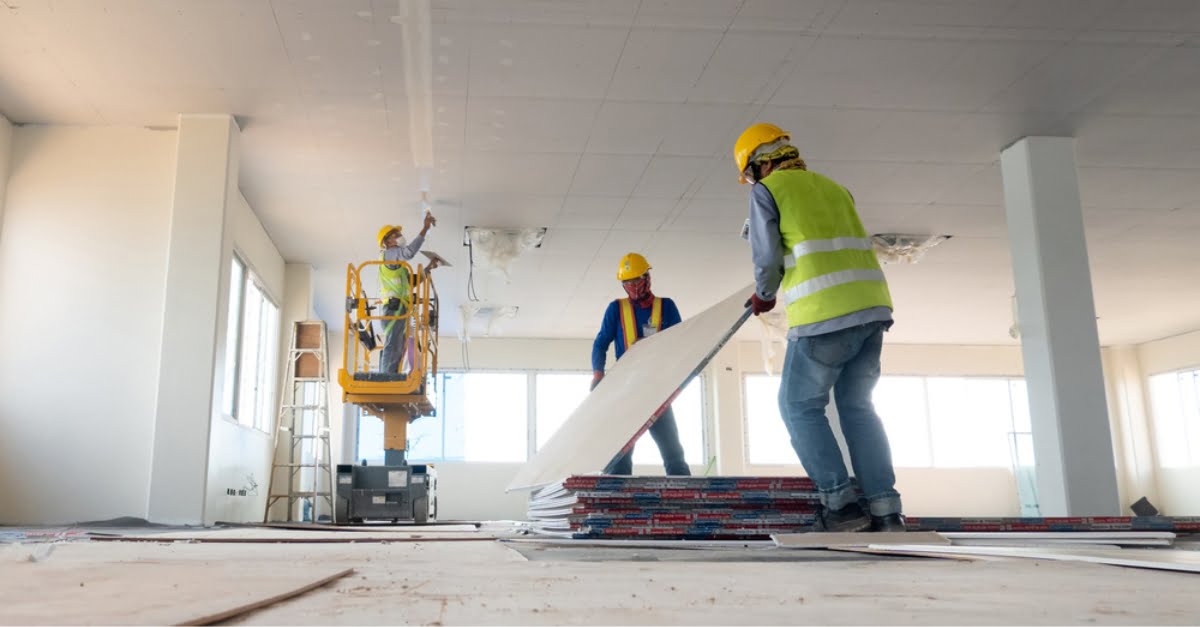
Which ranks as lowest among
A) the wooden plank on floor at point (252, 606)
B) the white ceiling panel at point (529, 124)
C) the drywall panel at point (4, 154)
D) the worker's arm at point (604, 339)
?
the wooden plank on floor at point (252, 606)

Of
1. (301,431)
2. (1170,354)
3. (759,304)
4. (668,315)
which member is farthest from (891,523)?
(1170,354)

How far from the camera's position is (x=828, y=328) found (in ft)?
11.4

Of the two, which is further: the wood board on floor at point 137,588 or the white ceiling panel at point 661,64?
the white ceiling panel at point 661,64

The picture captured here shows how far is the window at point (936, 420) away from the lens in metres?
16.7

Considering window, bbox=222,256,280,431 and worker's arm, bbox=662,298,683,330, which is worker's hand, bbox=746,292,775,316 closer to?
worker's arm, bbox=662,298,683,330

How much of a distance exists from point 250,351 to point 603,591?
923 centimetres

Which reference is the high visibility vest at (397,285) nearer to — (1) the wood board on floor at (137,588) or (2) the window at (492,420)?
(1) the wood board on floor at (137,588)

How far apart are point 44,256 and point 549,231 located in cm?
487

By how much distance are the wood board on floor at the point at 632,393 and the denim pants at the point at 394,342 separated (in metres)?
3.24

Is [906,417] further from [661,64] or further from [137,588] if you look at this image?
[137,588]

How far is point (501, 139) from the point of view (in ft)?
25.0

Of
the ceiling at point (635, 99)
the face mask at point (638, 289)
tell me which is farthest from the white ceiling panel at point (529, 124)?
the face mask at point (638, 289)

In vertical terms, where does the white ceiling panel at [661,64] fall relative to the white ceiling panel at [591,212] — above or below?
above

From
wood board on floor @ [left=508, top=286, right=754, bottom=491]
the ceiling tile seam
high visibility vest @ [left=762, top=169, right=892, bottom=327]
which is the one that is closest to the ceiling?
the ceiling tile seam
